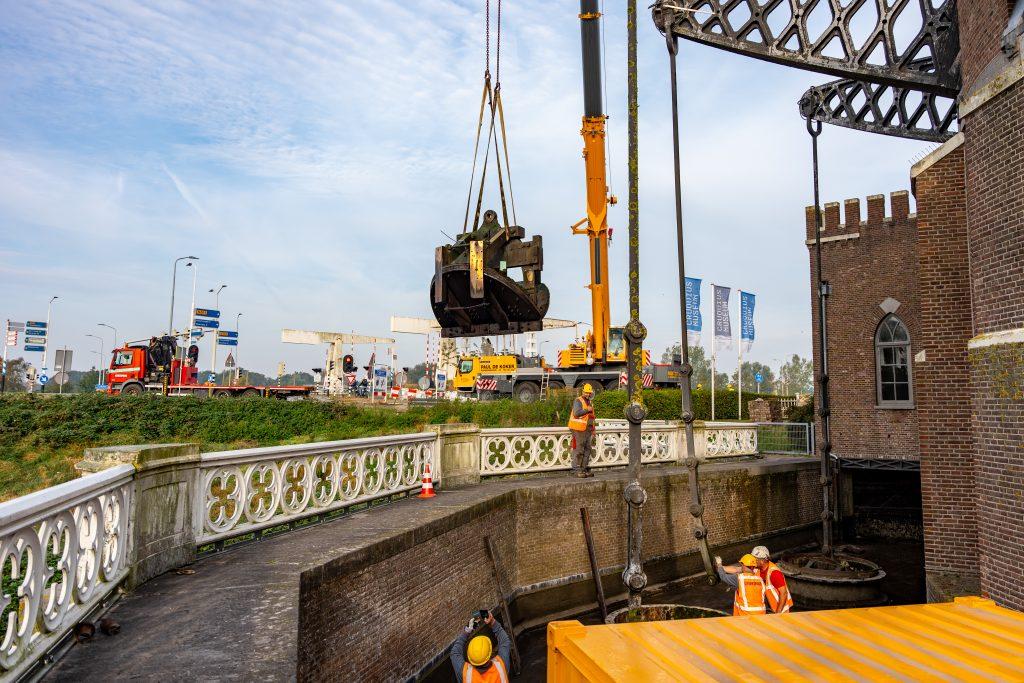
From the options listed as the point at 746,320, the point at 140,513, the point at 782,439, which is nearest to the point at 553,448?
the point at 140,513

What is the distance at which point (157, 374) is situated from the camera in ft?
97.1

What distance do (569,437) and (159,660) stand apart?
34.4 feet

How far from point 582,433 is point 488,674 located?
774 centimetres

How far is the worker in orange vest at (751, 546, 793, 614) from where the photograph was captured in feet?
23.4

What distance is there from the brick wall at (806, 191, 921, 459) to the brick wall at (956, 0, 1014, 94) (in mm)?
11707

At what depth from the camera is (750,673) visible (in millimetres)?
2818

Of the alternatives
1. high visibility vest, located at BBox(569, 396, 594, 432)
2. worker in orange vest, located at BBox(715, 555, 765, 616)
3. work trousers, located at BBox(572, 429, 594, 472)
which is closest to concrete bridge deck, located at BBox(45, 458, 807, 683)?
worker in orange vest, located at BBox(715, 555, 765, 616)

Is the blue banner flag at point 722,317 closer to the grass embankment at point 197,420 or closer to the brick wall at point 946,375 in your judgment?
the grass embankment at point 197,420

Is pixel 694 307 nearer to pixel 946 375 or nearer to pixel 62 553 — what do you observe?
pixel 946 375

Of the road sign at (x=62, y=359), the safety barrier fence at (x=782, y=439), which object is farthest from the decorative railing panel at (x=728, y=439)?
the road sign at (x=62, y=359)

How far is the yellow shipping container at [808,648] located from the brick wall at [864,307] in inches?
675

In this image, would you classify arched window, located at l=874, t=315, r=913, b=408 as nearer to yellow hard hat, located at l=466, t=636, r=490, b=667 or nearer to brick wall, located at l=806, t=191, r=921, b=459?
brick wall, located at l=806, t=191, r=921, b=459

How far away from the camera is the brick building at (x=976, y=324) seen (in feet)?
24.0

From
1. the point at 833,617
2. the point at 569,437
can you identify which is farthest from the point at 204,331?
the point at 833,617
